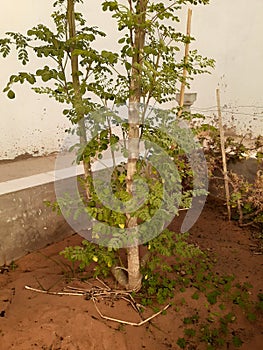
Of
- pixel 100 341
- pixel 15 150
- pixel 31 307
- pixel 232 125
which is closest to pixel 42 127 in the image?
pixel 15 150

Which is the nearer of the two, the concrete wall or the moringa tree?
the moringa tree

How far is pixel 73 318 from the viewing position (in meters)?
1.60

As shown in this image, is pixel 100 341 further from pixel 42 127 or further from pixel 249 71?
pixel 249 71

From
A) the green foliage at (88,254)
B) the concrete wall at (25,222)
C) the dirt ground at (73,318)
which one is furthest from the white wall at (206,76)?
the green foliage at (88,254)

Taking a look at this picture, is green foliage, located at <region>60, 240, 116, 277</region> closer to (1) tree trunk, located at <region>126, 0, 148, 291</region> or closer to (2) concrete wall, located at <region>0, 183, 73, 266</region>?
(1) tree trunk, located at <region>126, 0, 148, 291</region>

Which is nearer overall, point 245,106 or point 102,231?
point 102,231

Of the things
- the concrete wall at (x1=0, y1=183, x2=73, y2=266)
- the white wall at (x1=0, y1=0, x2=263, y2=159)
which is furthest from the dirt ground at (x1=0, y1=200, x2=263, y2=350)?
the white wall at (x1=0, y1=0, x2=263, y2=159)

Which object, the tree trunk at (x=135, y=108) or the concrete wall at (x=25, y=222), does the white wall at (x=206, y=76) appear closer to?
the concrete wall at (x=25, y=222)

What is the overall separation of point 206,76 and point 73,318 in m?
3.84

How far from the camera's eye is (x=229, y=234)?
2617 millimetres

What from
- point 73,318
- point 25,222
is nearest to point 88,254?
point 73,318

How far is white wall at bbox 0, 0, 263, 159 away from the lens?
114 inches

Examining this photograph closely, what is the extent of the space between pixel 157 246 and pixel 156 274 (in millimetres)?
393

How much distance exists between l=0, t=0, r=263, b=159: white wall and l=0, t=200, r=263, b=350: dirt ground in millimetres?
1383
